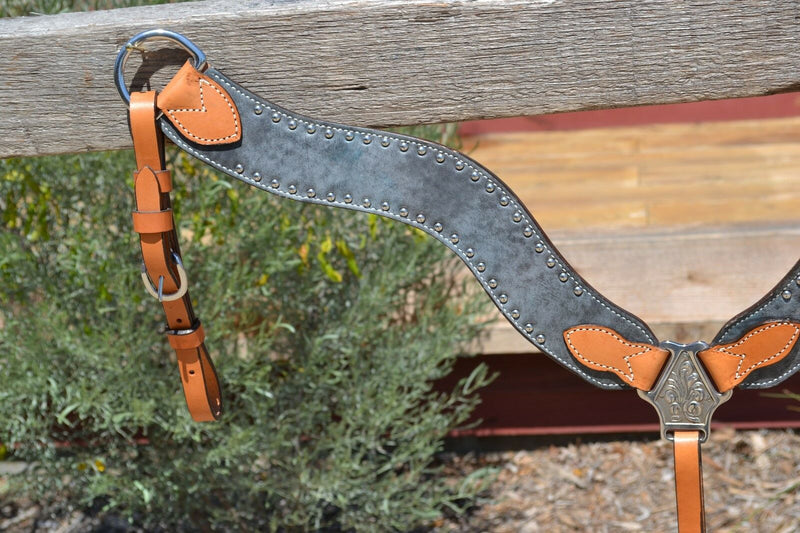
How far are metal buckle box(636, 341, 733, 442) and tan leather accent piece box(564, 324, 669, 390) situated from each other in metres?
0.01

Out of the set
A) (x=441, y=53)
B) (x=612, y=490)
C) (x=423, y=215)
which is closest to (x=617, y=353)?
(x=423, y=215)

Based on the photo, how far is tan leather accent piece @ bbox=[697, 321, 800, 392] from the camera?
53.2 inches

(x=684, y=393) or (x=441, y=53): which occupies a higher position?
(x=441, y=53)

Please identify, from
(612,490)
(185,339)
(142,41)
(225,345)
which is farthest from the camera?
(612,490)

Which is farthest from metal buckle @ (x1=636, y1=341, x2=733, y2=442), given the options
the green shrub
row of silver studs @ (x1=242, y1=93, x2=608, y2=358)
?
the green shrub

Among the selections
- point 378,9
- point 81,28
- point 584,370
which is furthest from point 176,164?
point 584,370

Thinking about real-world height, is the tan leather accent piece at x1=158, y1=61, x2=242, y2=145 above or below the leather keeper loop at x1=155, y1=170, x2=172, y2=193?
above

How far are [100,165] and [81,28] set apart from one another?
3.26 feet

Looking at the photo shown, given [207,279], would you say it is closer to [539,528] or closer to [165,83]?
[165,83]

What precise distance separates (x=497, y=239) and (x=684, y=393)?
1.20ft

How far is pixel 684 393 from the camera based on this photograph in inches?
54.2

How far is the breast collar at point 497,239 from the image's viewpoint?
1351mm
